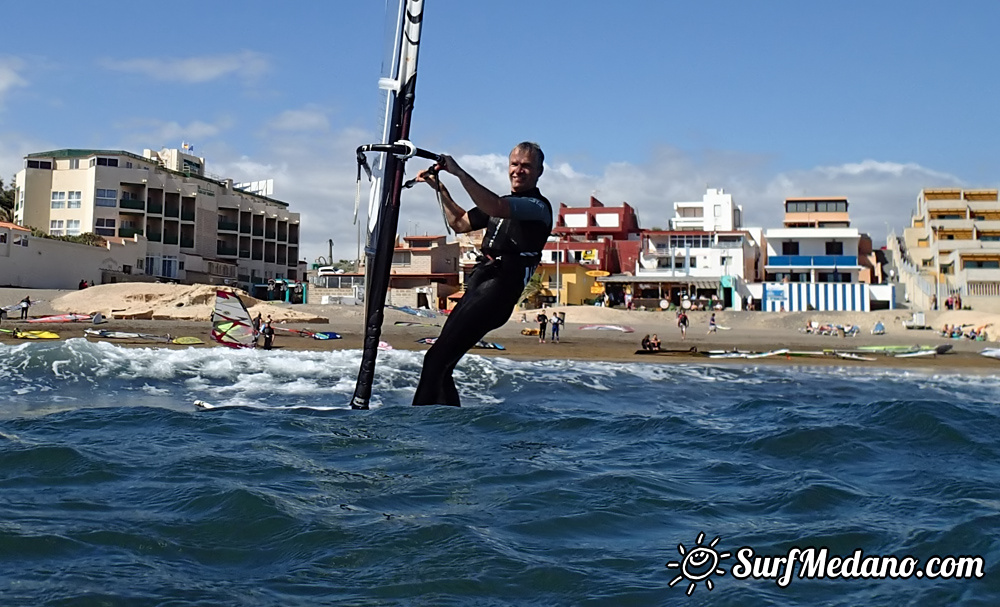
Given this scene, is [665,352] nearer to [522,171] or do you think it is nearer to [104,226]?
[522,171]

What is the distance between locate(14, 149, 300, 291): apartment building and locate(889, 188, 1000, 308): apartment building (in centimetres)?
5383

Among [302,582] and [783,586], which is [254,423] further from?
[783,586]

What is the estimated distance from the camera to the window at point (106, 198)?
6888cm

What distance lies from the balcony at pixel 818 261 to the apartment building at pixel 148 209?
4446 centimetres

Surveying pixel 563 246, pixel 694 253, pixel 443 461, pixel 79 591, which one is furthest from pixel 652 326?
pixel 79 591

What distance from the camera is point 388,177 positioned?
876 centimetres

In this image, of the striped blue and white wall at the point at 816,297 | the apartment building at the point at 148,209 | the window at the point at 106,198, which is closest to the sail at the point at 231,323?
the striped blue and white wall at the point at 816,297

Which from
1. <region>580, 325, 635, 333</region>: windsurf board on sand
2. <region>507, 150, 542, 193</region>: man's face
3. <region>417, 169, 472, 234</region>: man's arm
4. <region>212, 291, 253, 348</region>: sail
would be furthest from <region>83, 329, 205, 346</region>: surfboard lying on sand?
<region>507, 150, 542, 193</region>: man's face

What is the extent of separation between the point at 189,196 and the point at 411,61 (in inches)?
2763

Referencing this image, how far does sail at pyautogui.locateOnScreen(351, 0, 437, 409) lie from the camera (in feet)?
28.7

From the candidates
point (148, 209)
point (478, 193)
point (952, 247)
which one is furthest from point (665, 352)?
point (952, 247)

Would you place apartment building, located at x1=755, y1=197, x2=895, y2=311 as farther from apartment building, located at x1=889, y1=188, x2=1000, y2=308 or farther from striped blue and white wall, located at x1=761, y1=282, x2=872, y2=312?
apartment building, located at x1=889, y1=188, x2=1000, y2=308

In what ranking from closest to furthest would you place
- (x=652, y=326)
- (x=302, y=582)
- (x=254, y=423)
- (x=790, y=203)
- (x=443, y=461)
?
(x=302, y=582), (x=443, y=461), (x=254, y=423), (x=652, y=326), (x=790, y=203)

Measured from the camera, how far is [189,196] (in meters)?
74.5
